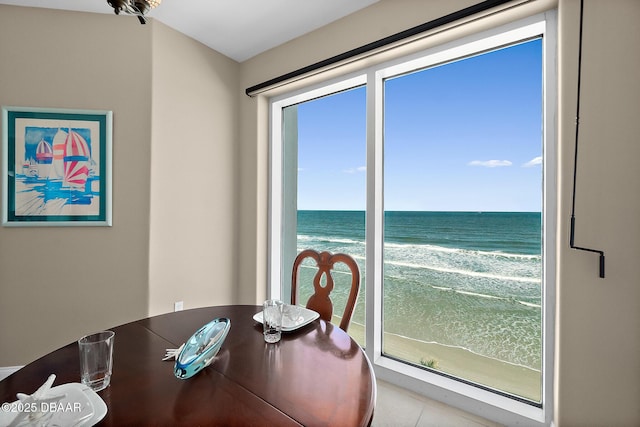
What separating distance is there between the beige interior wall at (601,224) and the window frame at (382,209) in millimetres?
Answer: 116

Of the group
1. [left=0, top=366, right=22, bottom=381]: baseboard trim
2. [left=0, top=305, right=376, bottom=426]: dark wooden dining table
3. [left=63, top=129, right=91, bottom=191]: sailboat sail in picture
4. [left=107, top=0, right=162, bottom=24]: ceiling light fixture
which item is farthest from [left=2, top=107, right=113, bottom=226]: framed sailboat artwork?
[left=0, top=305, right=376, bottom=426]: dark wooden dining table

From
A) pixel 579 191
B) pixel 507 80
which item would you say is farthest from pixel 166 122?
pixel 579 191

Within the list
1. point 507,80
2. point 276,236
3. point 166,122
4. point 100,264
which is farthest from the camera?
point 276,236

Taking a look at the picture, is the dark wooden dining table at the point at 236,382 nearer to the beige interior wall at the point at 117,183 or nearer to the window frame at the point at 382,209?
the window frame at the point at 382,209

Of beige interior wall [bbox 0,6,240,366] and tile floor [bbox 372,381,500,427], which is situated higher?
beige interior wall [bbox 0,6,240,366]

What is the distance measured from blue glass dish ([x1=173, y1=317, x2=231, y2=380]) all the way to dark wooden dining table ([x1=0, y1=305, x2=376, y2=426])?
3 cm

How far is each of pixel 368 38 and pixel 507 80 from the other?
95 centimetres

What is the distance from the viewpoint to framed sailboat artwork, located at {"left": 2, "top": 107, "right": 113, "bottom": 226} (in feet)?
6.82

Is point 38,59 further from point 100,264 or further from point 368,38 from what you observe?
point 368,38

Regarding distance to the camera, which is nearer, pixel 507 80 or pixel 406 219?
pixel 507 80

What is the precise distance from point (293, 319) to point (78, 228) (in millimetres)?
1814

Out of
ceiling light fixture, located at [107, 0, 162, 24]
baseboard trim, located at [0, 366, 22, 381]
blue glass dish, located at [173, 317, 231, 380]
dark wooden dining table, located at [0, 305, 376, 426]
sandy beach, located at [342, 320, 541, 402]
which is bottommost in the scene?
baseboard trim, located at [0, 366, 22, 381]

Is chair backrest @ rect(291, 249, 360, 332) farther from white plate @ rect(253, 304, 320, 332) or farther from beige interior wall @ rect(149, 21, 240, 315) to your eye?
beige interior wall @ rect(149, 21, 240, 315)

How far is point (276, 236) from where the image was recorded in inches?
111
